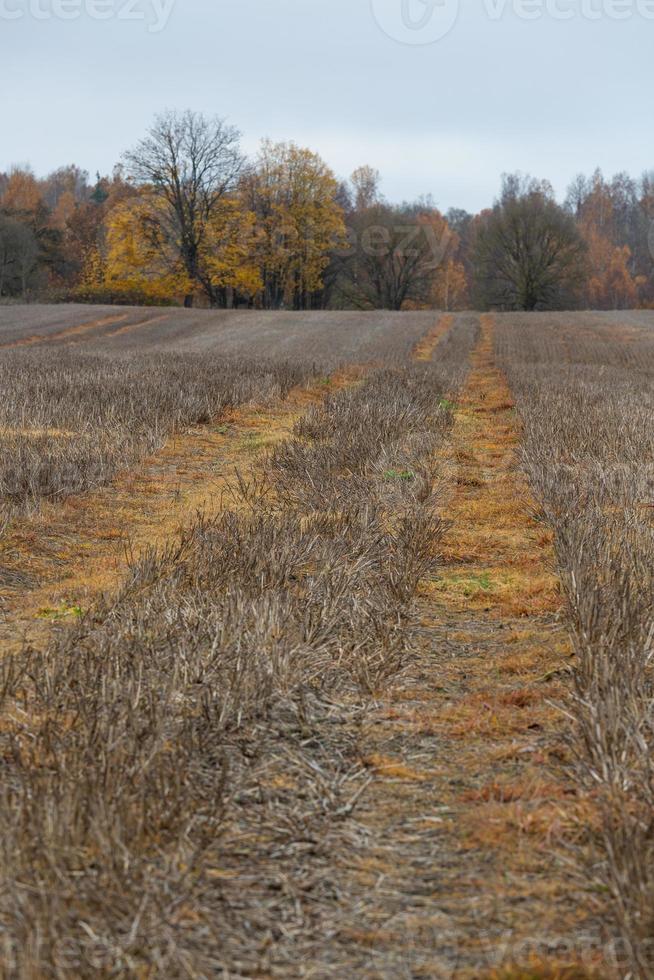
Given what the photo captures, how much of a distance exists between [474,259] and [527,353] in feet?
136

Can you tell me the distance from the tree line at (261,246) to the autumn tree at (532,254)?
0.08 metres

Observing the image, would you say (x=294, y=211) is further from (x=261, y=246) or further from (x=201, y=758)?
(x=201, y=758)

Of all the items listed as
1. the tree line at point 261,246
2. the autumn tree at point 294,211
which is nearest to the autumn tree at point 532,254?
the tree line at point 261,246

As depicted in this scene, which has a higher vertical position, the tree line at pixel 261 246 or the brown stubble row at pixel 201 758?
the tree line at pixel 261 246

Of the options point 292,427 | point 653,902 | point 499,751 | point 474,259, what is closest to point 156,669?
point 499,751

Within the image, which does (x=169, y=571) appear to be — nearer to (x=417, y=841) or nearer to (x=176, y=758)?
(x=176, y=758)

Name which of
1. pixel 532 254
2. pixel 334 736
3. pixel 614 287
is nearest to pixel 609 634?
pixel 334 736

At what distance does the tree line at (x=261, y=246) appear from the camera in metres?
60.7

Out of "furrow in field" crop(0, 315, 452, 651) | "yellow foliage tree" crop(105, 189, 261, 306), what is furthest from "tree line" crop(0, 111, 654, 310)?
"furrow in field" crop(0, 315, 452, 651)

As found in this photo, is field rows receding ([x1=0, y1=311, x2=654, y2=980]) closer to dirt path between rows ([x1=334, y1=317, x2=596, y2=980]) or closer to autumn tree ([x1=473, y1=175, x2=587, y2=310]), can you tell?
dirt path between rows ([x1=334, y1=317, x2=596, y2=980])

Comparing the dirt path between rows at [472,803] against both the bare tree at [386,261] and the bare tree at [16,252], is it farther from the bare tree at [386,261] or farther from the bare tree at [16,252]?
the bare tree at [386,261]

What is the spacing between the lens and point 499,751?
3426 mm

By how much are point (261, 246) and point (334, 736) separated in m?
64.4

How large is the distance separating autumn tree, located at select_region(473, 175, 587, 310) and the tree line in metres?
0.08
